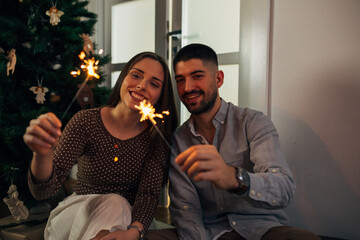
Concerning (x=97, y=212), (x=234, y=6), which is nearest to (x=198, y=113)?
(x=97, y=212)

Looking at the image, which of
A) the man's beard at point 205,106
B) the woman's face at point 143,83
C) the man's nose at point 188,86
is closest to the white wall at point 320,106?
the man's beard at point 205,106

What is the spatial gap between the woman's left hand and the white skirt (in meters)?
0.02

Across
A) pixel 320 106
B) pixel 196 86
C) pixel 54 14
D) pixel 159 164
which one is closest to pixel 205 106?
pixel 196 86

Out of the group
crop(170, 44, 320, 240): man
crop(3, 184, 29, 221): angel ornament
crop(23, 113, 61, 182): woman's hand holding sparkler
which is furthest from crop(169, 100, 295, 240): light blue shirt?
crop(3, 184, 29, 221): angel ornament

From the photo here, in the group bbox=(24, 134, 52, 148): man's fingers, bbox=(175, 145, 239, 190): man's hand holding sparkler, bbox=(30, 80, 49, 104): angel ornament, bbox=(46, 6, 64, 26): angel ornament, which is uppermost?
bbox=(46, 6, 64, 26): angel ornament

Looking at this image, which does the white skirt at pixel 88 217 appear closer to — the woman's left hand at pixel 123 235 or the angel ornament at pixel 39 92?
the woman's left hand at pixel 123 235

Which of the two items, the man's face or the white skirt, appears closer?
the white skirt

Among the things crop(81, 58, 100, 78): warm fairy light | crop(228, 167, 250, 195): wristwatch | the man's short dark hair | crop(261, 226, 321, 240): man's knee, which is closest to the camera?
crop(228, 167, 250, 195): wristwatch

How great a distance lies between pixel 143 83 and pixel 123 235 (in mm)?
727

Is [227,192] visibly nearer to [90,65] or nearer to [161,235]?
[161,235]

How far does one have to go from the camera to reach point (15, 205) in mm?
1742

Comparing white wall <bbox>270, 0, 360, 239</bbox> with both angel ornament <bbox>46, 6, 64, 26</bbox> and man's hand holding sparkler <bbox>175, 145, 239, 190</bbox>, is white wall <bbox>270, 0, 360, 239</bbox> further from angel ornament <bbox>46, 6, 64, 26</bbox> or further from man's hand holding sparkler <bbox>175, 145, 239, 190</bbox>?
angel ornament <bbox>46, 6, 64, 26</bbox>

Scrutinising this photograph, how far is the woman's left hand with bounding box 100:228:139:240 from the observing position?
3.80 feet

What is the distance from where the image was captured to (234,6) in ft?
7.30
